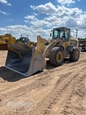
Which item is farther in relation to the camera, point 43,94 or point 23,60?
point 23,60

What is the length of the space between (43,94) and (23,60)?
140 inches

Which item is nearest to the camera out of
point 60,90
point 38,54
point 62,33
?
point 60,90

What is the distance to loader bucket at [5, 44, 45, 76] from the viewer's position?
623cm

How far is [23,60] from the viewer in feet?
24.9

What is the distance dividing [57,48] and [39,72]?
1803 mm

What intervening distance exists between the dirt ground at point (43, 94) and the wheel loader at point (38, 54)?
1.82 feet

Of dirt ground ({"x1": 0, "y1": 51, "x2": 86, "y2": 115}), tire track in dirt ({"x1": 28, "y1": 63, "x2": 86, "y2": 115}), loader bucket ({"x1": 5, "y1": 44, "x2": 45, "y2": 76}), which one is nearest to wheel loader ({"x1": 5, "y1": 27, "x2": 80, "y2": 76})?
loader bucket ({"x1": 5, "y1": 44, "x2": 45, "y2": 76})

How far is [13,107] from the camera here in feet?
11.3

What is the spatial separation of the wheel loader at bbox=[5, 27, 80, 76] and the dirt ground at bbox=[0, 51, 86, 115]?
0.56m

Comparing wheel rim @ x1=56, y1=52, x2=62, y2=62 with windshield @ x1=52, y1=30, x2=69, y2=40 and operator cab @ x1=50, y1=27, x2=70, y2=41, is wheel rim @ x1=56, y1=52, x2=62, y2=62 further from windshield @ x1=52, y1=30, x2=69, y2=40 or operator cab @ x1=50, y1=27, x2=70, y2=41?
windshield @ x1=52, y1=30, x2=69, y2=40

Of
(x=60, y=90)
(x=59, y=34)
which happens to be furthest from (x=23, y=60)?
(x=60, y=90)

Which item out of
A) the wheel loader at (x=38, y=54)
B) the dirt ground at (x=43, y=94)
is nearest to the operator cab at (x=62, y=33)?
the wheel loader at (x=38, y=54)

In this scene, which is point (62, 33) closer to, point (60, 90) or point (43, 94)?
point (60, 90)

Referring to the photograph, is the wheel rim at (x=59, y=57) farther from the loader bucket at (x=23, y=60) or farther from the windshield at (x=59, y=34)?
the windshield at (x=59, y=34)
